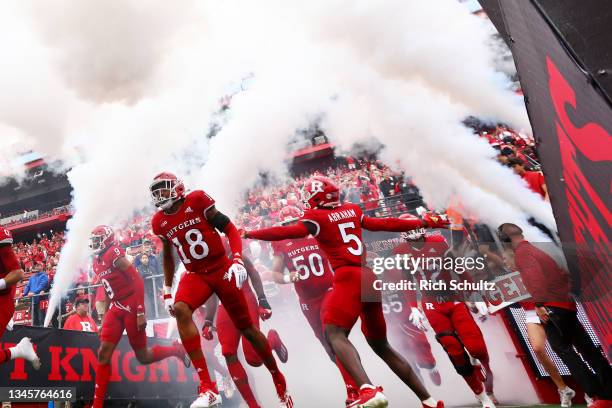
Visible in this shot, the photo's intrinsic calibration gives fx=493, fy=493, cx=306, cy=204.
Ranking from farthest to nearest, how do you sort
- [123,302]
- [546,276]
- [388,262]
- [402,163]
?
[402,163], [123,302], [388,262], [546,276]

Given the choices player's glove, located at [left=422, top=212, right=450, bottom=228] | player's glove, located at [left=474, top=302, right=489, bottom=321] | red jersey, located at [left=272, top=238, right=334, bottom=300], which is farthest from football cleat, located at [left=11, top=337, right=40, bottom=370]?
player's glove, located at [left=474, top=302, right=489, bottom=321]

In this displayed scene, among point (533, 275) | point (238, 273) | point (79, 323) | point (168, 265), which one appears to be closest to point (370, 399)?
point (238, 273)

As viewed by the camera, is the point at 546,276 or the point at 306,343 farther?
the point at 306,343

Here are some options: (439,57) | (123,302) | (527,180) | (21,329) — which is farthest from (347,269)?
(439,57)

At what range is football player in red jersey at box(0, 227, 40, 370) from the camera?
5.63 metres

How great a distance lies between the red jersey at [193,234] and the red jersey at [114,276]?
1906 mm

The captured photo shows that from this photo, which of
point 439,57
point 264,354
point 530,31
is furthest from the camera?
point 439,57

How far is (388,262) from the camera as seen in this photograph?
6336mm

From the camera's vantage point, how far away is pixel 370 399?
3582mm

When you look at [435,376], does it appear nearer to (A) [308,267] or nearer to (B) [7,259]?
(A) [308,267]

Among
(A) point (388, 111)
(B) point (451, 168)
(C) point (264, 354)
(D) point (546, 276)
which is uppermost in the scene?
(A) point (388, 111)

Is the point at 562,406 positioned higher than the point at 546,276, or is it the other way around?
the point at 546,276

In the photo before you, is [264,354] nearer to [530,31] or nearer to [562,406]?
[562,406]

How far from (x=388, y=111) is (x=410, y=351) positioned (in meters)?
4.48
